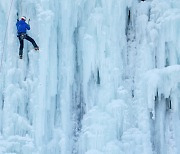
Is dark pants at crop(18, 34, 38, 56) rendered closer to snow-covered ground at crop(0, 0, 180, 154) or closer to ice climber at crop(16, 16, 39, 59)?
ice climber at crop(16, 16, 39, 59)

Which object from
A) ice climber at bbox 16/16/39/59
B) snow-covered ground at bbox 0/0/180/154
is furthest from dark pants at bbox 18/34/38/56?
snow-covered ground at bbox 0/0/180/154

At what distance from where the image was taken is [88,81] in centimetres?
1176

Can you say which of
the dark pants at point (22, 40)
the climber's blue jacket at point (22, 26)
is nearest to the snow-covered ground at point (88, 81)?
the dark pants at point (22, 40)

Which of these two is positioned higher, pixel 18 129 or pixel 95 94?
pixel 95 94

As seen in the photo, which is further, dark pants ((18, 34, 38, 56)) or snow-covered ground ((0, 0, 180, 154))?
snow-covered ground ((0, 0, 180, 154))

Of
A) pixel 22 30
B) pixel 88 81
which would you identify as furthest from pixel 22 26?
pixel 88 81

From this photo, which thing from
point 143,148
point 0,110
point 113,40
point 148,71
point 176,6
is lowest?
point 143,148

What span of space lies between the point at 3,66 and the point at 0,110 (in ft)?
3.17

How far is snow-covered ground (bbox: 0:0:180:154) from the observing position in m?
11.4

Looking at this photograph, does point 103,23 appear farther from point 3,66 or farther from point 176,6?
point 3,66

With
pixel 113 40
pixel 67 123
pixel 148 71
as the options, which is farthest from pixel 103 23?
pixel 67 123

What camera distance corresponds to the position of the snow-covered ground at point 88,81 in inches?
447

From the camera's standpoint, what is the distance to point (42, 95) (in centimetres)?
1134

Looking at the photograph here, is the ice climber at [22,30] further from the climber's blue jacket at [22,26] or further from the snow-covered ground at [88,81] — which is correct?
the snow-covered ground at [88,81]
